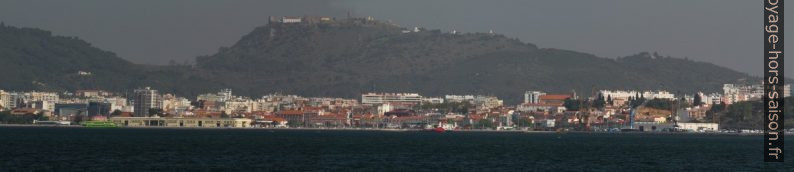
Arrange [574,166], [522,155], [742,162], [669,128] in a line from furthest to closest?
[669,128] < [522,155] < [742,162] < [574,166]

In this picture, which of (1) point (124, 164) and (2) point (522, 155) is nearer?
(1) point (124, 164)

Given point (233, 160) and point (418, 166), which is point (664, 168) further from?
point (233, 160)

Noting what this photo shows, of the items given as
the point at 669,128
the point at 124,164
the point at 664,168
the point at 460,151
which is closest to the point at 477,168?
the point at 664,168

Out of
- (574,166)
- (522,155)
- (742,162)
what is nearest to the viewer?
(574,166)

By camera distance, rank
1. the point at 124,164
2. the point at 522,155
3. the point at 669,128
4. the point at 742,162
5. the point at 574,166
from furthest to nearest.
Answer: the point at 669,128 → the point at 522,155 → the point at 742,162 → the point at 574,166 → the point at 124,164

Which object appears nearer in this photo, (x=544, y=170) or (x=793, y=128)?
(x=544, y=170)

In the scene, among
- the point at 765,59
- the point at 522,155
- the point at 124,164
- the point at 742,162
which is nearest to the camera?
the point at 765,59

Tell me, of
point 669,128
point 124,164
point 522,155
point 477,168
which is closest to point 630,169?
point 477,168

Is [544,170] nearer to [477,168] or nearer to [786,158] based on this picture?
[477,168]

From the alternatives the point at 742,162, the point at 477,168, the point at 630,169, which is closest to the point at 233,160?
the point at 477,168
